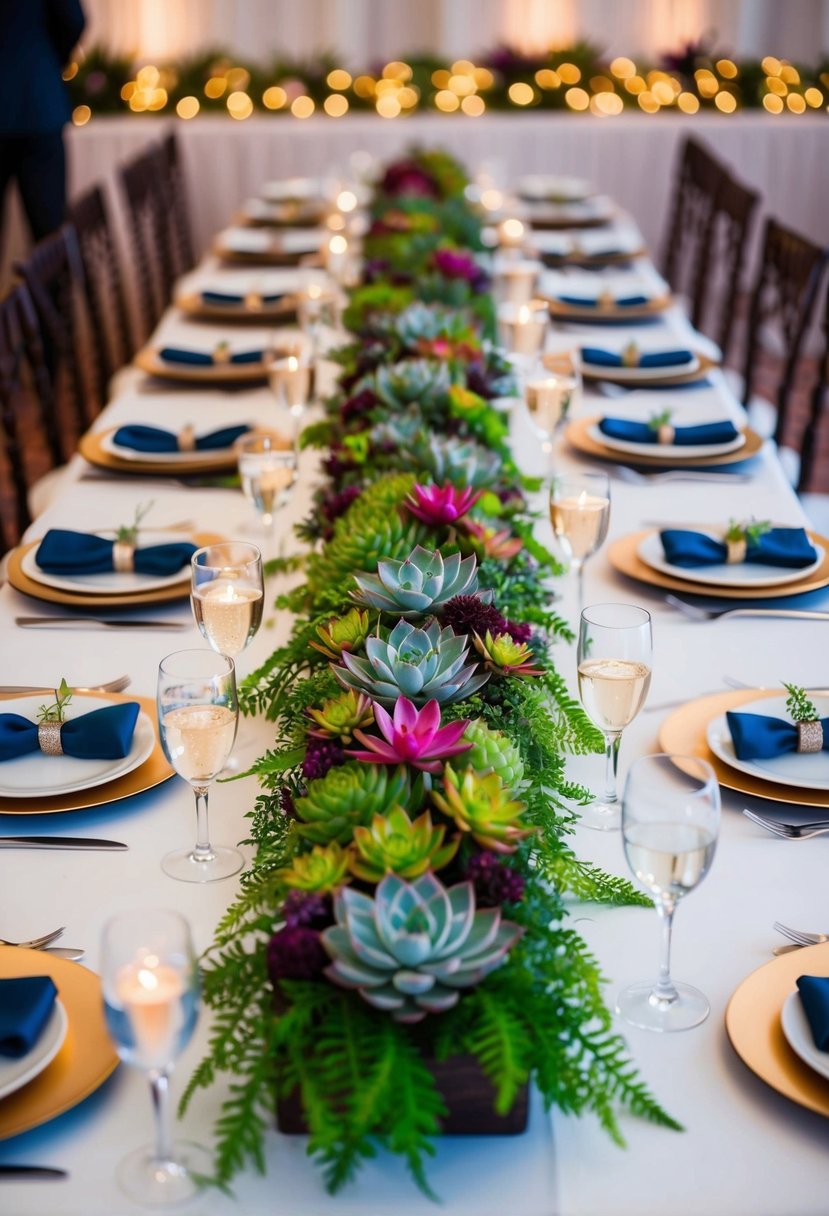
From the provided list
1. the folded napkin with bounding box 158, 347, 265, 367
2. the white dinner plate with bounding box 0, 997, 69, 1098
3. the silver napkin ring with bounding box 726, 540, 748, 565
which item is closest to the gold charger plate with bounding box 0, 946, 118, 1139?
the white dinner plate with bounding box 0, 997, 69, 1098

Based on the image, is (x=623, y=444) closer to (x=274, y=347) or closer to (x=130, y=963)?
(x=274, y=347)

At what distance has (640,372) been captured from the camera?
3049 millimetres

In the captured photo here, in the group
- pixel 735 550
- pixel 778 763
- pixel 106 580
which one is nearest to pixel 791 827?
pixel 778 763

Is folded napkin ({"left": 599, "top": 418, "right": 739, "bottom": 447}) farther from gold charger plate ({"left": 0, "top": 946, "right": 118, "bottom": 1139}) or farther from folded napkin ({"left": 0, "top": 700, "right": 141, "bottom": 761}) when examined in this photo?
gold charger plate ({"left": 0, "top": 946, "right": 118, "bottom": 1139})

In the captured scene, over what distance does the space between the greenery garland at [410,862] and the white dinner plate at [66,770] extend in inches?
5.1

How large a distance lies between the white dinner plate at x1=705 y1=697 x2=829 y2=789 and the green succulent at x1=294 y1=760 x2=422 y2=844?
0.48 meters

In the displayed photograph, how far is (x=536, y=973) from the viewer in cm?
104

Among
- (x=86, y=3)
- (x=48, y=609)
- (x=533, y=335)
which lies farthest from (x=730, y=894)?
(x=86, y=3)

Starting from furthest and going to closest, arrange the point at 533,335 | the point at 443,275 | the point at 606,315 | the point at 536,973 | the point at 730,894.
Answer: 1. the point at 606,315
2. the point at 443,275
3. the point at 533,335
4. the point at 730,894
5. the point at 536,973

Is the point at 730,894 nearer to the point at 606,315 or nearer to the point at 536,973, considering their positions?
the point at 536,973

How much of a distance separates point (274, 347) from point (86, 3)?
24.3 ft

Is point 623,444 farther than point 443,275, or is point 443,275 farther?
point 443,275

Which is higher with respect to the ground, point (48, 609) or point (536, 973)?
point (536, 973)

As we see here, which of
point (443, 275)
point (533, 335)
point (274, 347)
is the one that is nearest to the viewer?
point (274, 347)
